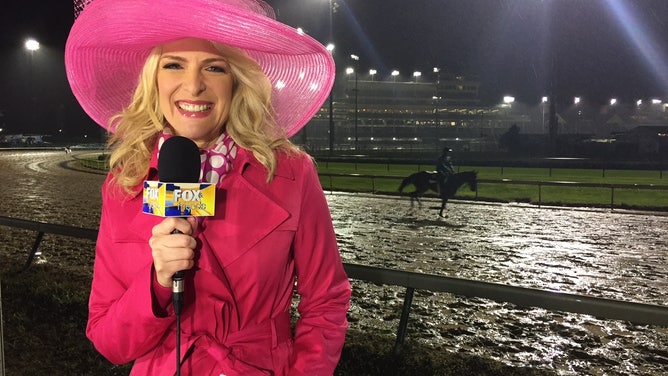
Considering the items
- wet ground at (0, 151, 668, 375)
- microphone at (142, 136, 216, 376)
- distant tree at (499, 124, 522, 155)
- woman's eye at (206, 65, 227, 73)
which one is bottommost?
wet ground at (0, 151, 668, 375)

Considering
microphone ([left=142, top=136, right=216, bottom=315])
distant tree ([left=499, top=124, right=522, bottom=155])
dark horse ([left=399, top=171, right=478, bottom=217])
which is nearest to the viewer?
microphone ([left=142, top=136, right=216, bottom=315])

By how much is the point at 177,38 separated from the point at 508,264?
7.38 meters

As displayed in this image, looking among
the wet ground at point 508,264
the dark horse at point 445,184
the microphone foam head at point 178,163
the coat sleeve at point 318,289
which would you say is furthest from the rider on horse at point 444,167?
the microphone foam head at point 178,163

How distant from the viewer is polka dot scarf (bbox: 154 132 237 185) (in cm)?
163

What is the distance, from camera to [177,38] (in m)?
1.73

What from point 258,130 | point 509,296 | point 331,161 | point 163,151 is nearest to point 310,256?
point 258,130

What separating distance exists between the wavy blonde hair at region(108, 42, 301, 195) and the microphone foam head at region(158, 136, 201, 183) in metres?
0.28

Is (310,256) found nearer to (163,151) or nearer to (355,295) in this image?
(163,151)

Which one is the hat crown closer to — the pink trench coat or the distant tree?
the pink trench coat

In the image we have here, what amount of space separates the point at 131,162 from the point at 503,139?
45.9 m

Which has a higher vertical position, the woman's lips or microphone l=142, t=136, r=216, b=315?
the woman's lips

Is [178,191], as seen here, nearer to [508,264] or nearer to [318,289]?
[318,289]

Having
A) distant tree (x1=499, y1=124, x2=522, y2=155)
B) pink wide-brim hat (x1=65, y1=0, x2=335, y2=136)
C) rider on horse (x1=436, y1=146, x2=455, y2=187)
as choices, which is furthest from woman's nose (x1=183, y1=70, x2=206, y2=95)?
distant tree (x1=499, y1=124, x2=522, y2=155)

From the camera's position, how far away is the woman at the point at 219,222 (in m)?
1.53
